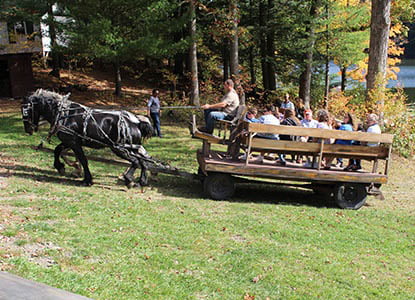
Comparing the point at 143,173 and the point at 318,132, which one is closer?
the point at 318,132

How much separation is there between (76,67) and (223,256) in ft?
91.7

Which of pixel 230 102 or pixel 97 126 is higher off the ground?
pixel 230 102

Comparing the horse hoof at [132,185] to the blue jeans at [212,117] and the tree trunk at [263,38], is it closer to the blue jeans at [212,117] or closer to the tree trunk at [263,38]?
the blue jeans at [212,117]

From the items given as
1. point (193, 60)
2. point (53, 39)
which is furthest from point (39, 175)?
point (53, 39)

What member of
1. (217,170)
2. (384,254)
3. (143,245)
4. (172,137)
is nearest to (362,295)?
(384,254)

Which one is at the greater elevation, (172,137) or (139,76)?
(139,76)

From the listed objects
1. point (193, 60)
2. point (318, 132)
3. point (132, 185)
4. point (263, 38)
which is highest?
point (263, 38)

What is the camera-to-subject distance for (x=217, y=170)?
9.91 m

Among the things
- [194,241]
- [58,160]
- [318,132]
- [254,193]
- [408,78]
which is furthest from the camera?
[408,78]

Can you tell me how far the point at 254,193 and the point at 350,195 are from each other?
249 centimetres

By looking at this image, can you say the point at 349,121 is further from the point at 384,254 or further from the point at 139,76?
the point at 139,76

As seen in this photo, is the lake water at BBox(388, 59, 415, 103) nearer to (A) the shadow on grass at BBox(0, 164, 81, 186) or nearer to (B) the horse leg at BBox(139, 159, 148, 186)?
(B) the horse leg at BBox(139, 159, 148, 186)

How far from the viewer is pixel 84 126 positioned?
1034 centimetres

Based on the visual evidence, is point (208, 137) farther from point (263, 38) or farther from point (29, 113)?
point (263, 38)
